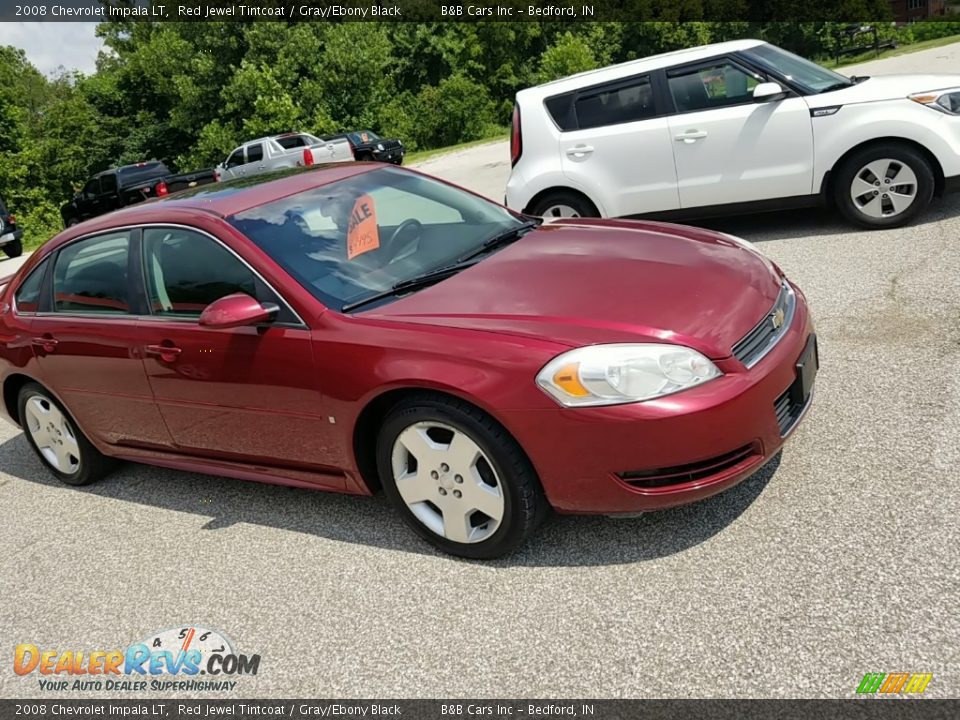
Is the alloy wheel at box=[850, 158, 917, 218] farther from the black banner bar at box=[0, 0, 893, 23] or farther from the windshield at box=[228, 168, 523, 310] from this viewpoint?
the black banner bar at box=[0, 0, 893, 23]

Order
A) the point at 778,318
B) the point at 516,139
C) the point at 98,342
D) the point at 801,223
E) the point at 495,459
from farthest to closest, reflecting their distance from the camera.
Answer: the point at 516,139
the point at 801,223
the point at 98,342
the point at 778,318
the point at 495,459

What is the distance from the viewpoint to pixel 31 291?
499 centimetres

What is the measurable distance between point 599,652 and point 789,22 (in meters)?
47.7

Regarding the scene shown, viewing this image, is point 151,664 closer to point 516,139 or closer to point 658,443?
point 658,443

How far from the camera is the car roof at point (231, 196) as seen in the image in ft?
13.8

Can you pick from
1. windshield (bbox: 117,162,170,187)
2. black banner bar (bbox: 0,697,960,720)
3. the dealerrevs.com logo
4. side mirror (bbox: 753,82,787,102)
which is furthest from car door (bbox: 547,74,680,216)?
windshield (bbox: 117,162,170,187)

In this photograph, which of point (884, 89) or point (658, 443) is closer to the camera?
point (658, 443)

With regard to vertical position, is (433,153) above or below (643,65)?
below

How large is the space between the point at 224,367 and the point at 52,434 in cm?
185

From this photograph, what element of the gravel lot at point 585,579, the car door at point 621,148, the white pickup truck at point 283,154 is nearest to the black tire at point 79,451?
the gravel lot at point 585,579

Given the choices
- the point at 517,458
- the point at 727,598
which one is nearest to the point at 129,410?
the point at 517,458

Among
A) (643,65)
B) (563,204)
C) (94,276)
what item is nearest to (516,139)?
(563,204)

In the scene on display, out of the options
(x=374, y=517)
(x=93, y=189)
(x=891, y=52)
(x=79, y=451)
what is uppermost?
(x=891, y=52)

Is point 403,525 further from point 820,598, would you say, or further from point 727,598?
point 820,598
